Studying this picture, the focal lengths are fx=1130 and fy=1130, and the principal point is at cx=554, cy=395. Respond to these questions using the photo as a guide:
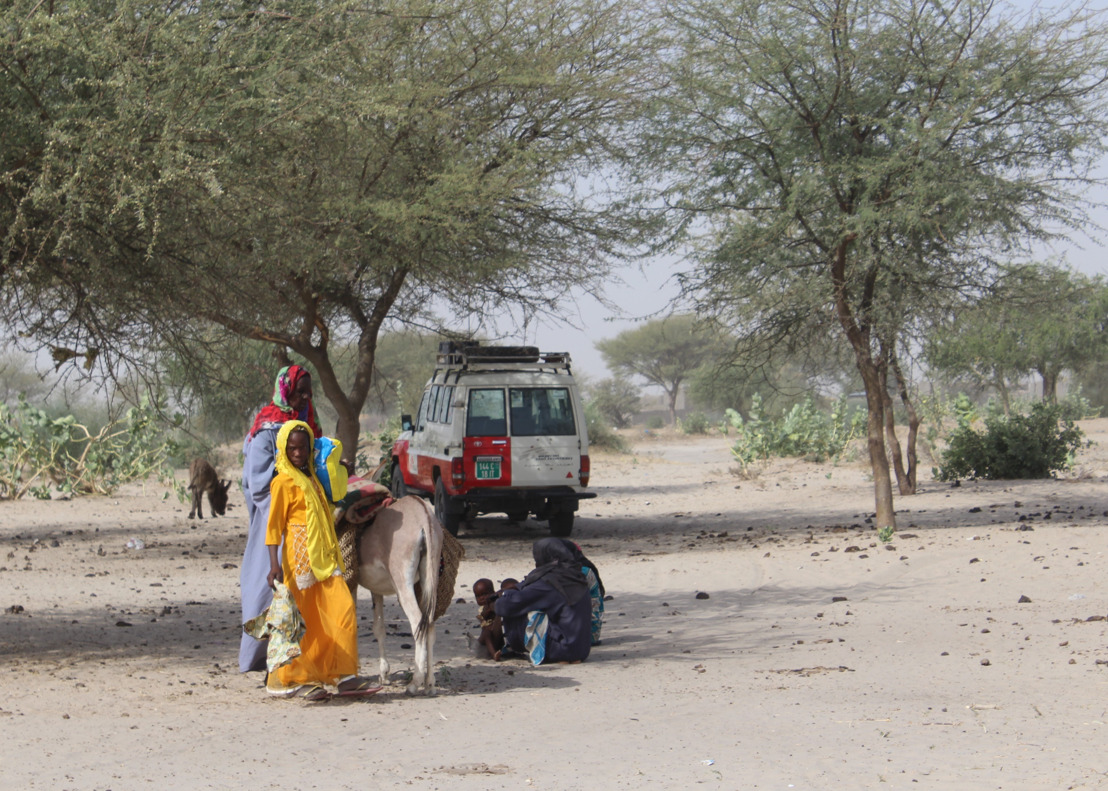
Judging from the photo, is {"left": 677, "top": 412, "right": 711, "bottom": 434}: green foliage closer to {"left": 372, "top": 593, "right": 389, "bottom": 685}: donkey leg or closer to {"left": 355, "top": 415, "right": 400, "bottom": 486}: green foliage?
{"left": 355, "top": 415, "right": 400, "bottom": 486}: green foliage

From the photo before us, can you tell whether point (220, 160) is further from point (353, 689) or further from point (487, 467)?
Answer: point (487, 467)

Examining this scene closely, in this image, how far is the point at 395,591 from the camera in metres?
6.42

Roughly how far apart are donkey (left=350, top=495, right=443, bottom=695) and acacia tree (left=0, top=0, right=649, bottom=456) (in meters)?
2.17

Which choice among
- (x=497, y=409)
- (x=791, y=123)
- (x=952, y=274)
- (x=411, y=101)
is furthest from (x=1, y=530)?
(x=952, y=274)

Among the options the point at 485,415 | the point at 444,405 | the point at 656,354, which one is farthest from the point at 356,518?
the point at 656,354

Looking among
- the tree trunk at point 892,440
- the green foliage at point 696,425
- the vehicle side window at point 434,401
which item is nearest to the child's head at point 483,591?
the vehicle side window at point 434,401

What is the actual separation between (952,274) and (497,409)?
6.02m

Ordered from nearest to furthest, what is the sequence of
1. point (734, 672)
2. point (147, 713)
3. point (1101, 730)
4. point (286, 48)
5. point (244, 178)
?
point (1101, 730), point (147, 713), point (734, 672), point (244, 178), point (286, 48)

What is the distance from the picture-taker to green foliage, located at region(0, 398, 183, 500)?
2123cm

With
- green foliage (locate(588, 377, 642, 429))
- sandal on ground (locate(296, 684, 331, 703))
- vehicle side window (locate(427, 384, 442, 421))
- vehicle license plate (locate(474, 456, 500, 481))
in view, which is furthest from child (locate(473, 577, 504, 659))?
green foliage (locate(588, 377, 642, 429))

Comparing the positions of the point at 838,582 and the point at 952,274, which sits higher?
the point at 952,274

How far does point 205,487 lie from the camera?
1823 centimetres

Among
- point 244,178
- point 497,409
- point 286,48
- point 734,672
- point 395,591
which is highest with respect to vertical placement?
point 286,48

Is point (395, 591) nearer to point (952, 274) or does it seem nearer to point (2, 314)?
point (2, 314)
